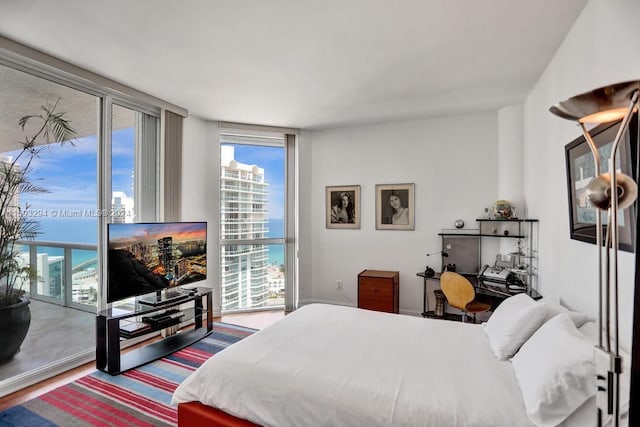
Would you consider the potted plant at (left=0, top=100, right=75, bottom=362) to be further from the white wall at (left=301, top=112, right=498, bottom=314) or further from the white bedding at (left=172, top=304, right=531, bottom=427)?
the white wall at (left=301, top=112, right=498, bottom=314)

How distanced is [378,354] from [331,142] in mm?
3416

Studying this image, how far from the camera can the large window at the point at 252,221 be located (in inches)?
178

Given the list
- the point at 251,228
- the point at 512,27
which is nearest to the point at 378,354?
the point at 512,27

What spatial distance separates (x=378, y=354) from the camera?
6.13ft

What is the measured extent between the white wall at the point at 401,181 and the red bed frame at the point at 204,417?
117 inches

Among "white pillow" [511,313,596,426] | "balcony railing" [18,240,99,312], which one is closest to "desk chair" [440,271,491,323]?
"white pillow" [511,313,596,426]

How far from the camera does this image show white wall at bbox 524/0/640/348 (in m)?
1.44

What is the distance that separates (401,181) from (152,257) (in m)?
3.18

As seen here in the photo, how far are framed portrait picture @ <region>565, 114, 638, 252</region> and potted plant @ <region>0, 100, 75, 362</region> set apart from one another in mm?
3731

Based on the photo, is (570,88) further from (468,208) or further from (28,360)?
(28,360)

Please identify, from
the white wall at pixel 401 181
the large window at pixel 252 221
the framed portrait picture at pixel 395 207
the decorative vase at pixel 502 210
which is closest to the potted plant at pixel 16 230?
the large window at pixel 252 221

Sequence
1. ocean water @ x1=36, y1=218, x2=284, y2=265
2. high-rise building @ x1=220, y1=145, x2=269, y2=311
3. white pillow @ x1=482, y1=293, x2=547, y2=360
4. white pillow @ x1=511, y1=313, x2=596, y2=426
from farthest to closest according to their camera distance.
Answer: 1. high-rise building @ x1=220, y1=145, x2=269, y2=311
2. ocean water @ x1=36, y1=218, x2=284, y2=265
3. white pillow @ x1=482, y1=293, x2=547, y2=360
4. white pillow @ x1=511, y1=313, x2=596, y2=426

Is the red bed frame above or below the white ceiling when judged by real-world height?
below

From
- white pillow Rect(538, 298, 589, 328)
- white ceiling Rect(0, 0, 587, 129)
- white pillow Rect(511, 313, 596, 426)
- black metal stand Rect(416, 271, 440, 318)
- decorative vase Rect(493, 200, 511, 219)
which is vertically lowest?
black metal stand Rect(416, 271, 440, 318)
